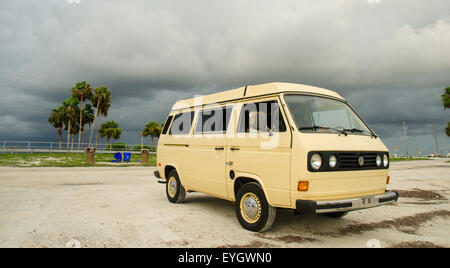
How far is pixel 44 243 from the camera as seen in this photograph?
4.18m

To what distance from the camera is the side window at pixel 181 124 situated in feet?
22.7

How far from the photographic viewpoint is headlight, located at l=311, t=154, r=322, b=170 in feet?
13.6

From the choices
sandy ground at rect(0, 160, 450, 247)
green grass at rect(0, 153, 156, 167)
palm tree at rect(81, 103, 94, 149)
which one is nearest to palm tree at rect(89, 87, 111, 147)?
palm tree at rect(81, 103, 94, 149)

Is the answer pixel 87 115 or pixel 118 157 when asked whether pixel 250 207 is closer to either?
pixel 118 157

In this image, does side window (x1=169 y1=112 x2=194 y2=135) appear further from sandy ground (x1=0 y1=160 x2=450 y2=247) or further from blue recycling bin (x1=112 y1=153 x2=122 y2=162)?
blue recycling bin (x1=112 y1=153 x2=122 y2=162)

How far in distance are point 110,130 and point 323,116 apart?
2338 inches

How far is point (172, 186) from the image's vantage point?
7.51 meters

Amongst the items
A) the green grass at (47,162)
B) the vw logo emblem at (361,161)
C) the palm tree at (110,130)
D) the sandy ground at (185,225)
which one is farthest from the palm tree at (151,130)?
the vw logo emblem at (361,161)

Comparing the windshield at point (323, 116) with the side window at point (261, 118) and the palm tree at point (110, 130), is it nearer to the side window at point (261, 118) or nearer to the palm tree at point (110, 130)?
the side window at point (261, 118)

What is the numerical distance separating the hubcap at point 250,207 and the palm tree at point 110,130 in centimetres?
5882

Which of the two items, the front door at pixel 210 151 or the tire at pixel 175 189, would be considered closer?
the front door at pixel 210 151

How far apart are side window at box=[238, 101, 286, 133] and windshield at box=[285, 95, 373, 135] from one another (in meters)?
0.23

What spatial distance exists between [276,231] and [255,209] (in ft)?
1.86
